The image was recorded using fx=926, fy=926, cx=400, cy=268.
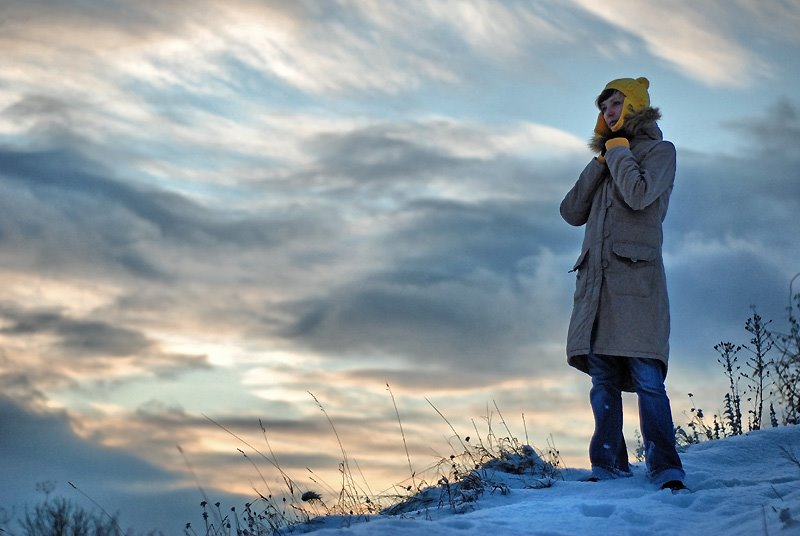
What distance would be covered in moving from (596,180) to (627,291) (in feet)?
2.96

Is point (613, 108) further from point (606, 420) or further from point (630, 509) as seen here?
point (630, 509)

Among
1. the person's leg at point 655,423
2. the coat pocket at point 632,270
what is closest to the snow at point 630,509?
the person's leg at point 655,423

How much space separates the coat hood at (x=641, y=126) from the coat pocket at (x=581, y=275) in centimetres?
82

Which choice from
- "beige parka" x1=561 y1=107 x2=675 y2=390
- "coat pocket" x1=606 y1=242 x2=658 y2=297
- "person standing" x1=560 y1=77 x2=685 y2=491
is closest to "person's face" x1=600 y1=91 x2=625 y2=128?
"person standing" x1=560 y1=77 x2=685 y2=491

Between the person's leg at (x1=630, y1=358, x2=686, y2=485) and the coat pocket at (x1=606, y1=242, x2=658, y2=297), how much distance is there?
0.51m

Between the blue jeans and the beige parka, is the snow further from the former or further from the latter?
the beige parka

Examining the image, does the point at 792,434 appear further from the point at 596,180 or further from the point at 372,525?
the point at 372,525

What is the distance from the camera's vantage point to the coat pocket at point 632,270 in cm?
664

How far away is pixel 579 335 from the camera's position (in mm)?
6809

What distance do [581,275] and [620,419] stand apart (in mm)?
1116

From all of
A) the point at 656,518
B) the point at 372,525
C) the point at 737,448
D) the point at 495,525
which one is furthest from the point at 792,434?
the point at 372,525

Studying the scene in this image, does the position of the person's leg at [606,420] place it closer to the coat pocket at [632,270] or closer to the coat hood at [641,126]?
the coat pocket at [632,270]

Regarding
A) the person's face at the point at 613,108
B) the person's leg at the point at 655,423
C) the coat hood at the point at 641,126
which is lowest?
the person's leg at the point at 655,423

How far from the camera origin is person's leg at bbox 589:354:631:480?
6824 millimetres
